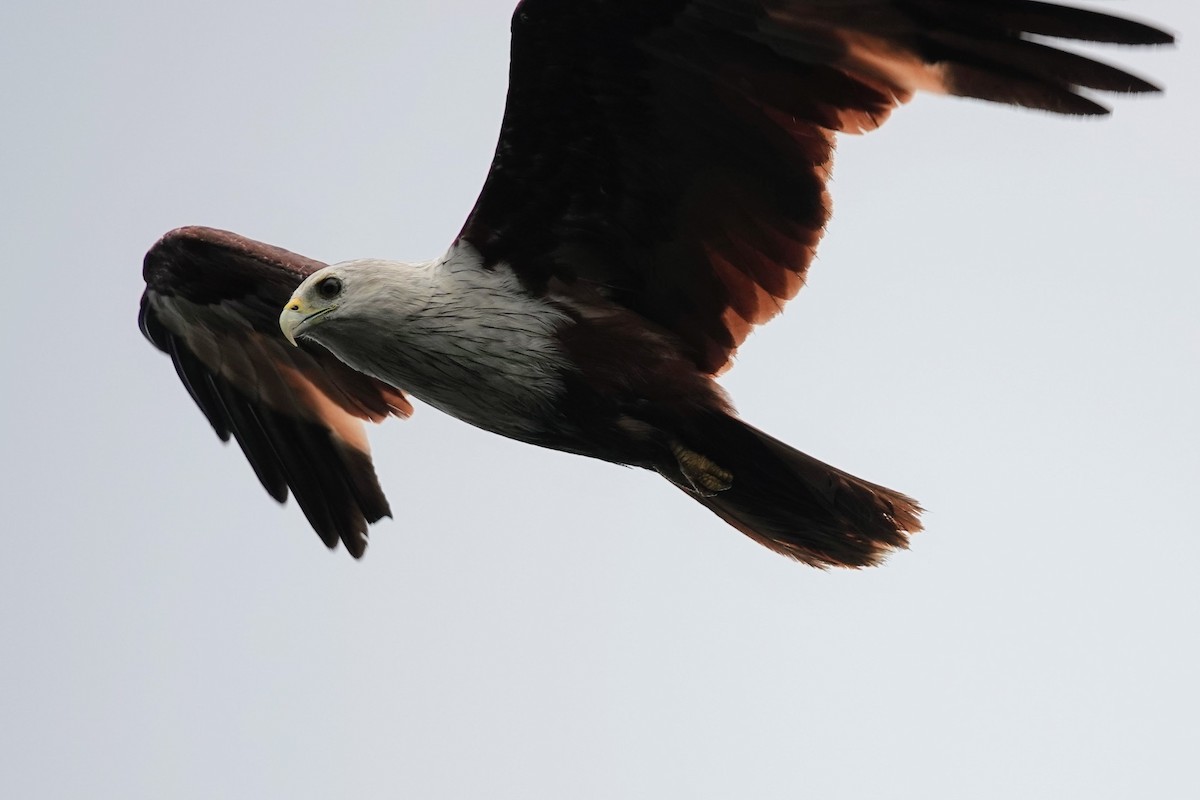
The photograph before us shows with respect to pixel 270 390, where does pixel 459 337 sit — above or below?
below

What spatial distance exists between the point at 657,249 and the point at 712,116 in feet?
2.29

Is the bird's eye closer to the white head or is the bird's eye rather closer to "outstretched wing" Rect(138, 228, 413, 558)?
the white head

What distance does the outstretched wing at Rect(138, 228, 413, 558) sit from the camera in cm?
837

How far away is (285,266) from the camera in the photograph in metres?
7.89

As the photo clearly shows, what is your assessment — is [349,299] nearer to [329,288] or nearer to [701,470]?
[329,288]

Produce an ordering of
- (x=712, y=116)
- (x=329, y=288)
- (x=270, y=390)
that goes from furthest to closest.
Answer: (x=270, y=390) → (x=329, y=288) → (x=712, y=116)

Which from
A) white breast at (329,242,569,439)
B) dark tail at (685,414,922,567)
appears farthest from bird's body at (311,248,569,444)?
dark tail at (685,414,922,567)

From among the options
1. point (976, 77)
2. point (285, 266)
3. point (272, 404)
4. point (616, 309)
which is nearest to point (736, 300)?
point (616, 309)

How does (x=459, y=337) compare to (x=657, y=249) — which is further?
(x=657, y=249)

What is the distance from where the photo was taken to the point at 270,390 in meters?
8.70

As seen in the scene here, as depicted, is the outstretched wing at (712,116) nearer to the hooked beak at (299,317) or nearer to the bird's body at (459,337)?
the bird's body at (459,337)

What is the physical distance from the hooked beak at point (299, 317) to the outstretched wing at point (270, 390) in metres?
1.55

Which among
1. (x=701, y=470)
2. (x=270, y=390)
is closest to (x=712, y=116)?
(x=701, y=470)

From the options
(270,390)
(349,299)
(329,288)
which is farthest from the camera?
(270,390)
